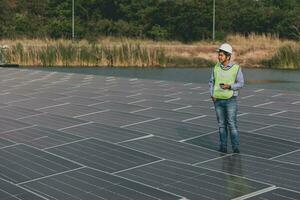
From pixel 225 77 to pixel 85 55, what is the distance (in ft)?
73.6

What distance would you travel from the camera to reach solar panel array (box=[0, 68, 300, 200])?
A: 563 cm

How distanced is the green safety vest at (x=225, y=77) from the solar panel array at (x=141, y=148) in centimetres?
86

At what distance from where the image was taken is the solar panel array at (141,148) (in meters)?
5.63

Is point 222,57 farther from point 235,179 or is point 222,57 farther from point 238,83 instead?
point 235,179

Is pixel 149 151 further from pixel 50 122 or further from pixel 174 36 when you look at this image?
pixel 174 36

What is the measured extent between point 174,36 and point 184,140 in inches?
1732

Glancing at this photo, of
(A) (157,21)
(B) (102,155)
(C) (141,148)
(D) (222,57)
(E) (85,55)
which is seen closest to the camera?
(D) (222,57)

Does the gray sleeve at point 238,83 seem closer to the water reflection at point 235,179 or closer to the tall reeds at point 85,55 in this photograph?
the water reflection at point 235,179

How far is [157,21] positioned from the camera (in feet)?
172

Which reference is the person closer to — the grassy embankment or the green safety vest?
the green safety vest

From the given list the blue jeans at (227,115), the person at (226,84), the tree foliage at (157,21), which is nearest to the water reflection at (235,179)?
the blue jeans at (227,115)

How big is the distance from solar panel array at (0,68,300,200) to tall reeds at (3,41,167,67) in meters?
14.6

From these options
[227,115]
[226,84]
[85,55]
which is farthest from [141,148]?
[85,55]

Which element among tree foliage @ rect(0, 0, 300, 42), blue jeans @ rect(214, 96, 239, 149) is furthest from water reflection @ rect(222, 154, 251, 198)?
tree foliage @ rect(0, 0, 300, 42)
